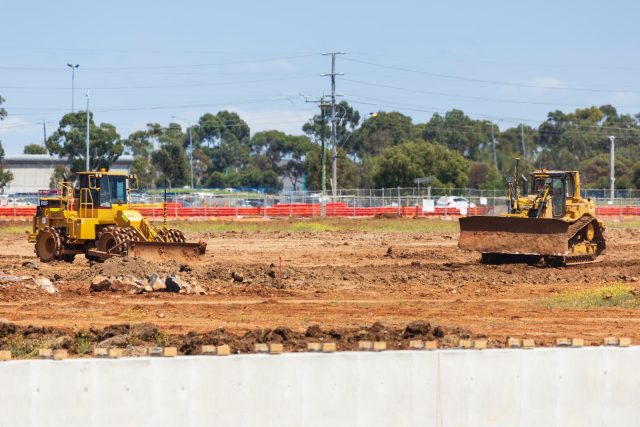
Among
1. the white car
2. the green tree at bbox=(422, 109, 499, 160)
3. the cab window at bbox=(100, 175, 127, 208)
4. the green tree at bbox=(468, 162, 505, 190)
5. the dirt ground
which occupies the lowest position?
the dirt ground

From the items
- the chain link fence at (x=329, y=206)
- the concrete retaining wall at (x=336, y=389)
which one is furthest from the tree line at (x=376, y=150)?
the concrete retaining wall at (x=336, y=389)

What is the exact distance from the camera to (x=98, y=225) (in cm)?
2603

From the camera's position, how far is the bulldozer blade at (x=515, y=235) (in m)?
24.9

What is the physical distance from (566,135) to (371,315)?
139 m

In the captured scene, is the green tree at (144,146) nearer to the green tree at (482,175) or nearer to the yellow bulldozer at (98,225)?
the green tree at (482,175)

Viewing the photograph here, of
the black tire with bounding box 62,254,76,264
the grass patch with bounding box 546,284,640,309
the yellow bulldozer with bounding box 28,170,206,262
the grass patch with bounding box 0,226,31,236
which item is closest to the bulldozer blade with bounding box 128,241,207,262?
the yellow bulldozer with bounding box 28,170,206,262

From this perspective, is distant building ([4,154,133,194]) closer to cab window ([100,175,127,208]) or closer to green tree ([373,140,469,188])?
green tree ([373,140,469,188])

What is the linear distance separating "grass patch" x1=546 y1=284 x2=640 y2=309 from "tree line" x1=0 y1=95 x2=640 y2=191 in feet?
216

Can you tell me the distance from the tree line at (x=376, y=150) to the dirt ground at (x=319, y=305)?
2432 inches

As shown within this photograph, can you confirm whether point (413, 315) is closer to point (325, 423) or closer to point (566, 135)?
point (325, 423)

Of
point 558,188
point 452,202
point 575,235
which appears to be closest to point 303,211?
point 452,202

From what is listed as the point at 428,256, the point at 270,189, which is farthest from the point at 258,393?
the point at 270,189

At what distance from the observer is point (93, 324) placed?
51.6 ft

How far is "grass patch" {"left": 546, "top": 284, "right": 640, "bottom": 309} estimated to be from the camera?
18.4 meters
